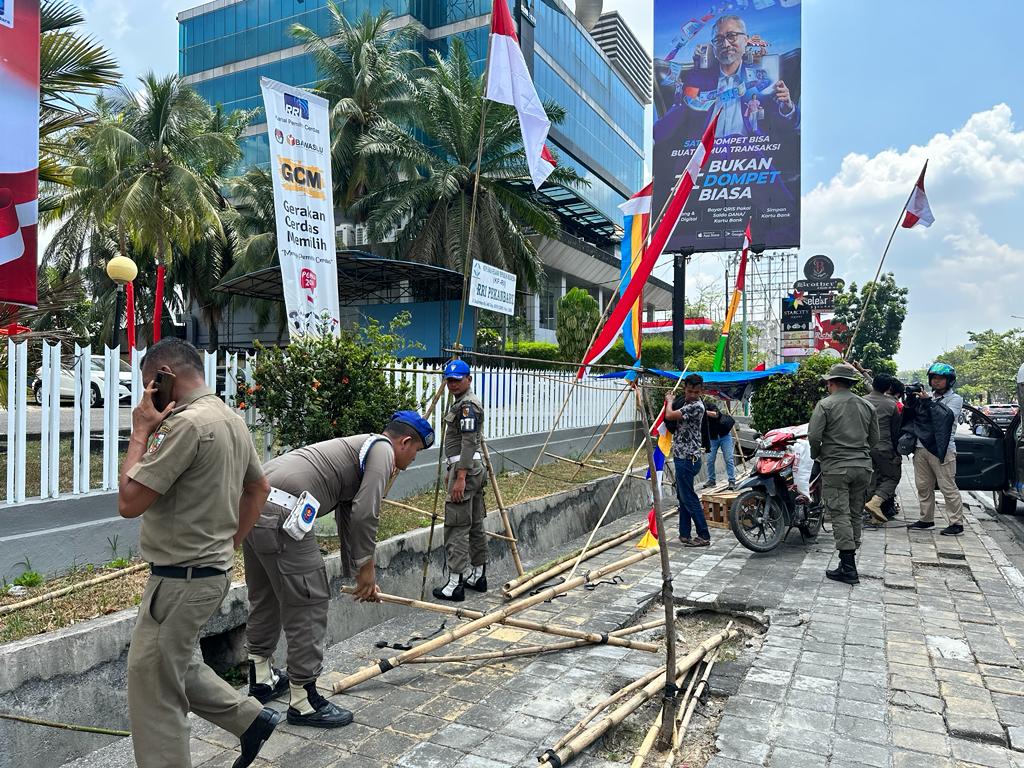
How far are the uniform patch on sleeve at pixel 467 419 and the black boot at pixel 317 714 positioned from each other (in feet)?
8.23

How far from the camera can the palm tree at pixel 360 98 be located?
24781mm

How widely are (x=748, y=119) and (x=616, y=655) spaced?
58.5 feet

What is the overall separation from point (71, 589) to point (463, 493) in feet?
8.94

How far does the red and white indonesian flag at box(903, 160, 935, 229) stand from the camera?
10.4m

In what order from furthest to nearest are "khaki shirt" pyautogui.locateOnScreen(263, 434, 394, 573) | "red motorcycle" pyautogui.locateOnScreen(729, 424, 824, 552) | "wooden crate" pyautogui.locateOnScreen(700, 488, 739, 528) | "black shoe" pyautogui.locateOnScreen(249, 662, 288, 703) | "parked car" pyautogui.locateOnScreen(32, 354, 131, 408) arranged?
"wooden crate" pyautogui.locateOnScreen(700, 488, 739, 528), "red motorcycle" pyautogui.locateOnScreen(729, 424, 824, 552), "parked car" pyautogui.locateOnScreen(32, 354, 131, 408), "black shoe" pyautogui.locateOnScreen(249, 662, 288, 703), "khaki shirt" pyautogui.locateOnScreen(263, 434, 394, 573)

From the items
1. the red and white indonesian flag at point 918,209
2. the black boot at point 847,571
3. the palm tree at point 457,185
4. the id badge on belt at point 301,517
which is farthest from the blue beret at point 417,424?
the palm tree at point 457,185

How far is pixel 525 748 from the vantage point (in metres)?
3.18

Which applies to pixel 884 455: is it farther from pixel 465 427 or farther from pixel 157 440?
pixel 157 440

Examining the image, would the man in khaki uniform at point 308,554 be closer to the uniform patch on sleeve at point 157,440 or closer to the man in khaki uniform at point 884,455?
the uniform patch on sleeve at point 157,440

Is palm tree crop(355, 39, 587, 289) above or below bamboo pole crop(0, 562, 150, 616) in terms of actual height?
above

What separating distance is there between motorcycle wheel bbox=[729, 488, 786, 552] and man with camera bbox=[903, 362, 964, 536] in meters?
2.39

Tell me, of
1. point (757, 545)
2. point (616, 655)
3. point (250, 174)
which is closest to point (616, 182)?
point (250, 174)

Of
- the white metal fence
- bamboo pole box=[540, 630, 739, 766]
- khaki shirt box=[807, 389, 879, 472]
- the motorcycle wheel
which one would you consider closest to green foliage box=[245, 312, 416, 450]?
the white metal fence

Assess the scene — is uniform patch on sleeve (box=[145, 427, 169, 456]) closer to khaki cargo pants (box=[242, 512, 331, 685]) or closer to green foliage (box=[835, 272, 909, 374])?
khaki cargo pants (box=[242, 512, 331, 685])
